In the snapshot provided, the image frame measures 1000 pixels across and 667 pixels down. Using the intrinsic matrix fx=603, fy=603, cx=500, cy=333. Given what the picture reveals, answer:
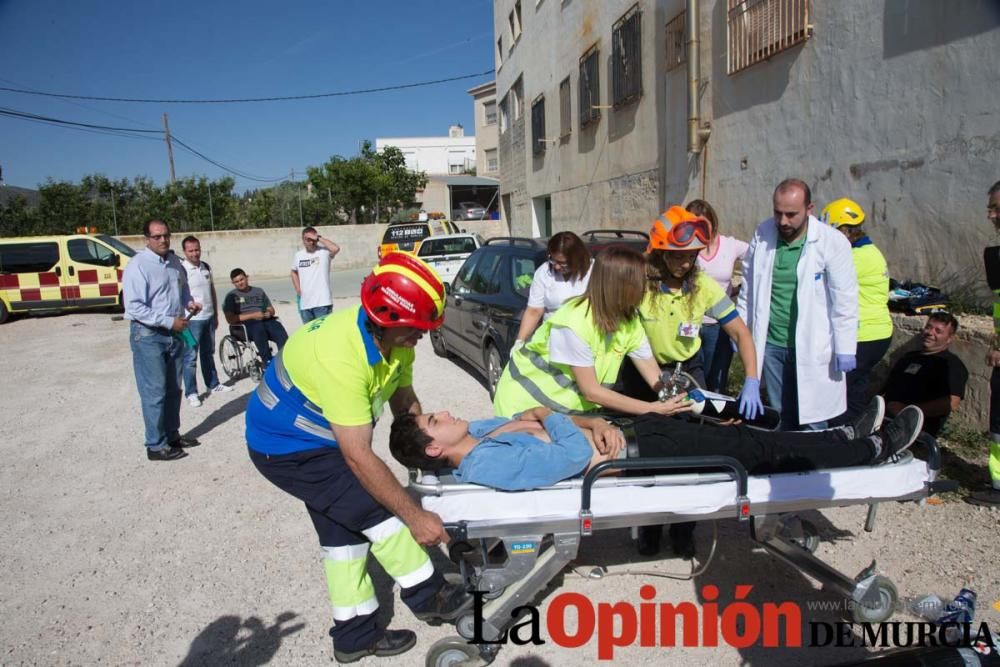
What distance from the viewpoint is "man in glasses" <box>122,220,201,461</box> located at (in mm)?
4832

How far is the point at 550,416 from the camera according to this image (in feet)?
9.27

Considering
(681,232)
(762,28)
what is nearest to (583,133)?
(762,28)

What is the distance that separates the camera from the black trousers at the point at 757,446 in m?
2.70

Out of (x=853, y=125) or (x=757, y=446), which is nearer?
(x=757, y=446)

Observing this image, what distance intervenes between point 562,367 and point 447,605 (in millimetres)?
1200

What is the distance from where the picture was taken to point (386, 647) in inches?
104

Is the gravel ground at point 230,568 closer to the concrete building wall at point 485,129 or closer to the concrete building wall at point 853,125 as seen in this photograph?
the concrete building wall at point 853,125

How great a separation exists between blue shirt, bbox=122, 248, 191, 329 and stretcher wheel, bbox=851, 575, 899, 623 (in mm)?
5003

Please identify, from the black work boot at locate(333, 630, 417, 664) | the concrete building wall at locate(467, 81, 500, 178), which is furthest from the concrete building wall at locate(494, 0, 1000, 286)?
the concrete building wall at locate(467, 81, 500, 178)

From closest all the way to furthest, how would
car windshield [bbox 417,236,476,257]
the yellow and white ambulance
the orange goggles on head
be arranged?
the orange goggles on head < the yellow and white ambulance < car windshield [bbox 417,236,476,257]

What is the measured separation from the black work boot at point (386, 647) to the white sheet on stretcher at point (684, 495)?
0.70 metres

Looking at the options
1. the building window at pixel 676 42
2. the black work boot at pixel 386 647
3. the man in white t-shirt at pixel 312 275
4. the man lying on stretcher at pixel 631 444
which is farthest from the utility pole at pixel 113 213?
the black work boot at pixel 386 647

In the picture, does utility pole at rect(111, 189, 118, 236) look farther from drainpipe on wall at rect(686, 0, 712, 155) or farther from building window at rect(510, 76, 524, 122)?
drainpipe on wall at rect(686, 0, 712, 155)

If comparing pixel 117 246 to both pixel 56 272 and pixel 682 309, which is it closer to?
pixel 56 272
